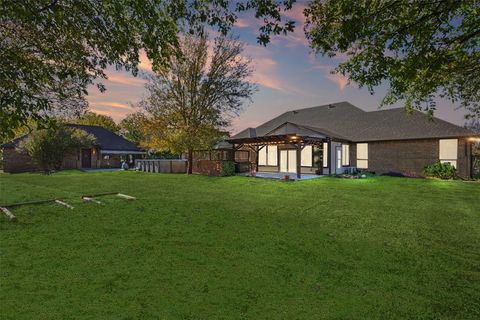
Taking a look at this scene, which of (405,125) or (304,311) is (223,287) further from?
(405,125)

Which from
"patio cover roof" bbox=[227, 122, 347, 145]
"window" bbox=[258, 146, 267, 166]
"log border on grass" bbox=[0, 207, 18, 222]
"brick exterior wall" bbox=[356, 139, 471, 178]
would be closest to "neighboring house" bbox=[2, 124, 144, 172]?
"window" bbox=[258, 146, 267, 166]

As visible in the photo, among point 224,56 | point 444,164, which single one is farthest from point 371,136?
point 224,56

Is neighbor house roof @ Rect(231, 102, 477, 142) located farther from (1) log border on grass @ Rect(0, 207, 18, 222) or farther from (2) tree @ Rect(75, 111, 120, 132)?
(2) tree @ Rect(75, 111, 120, 132)

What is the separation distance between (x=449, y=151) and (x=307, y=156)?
39.6 ft

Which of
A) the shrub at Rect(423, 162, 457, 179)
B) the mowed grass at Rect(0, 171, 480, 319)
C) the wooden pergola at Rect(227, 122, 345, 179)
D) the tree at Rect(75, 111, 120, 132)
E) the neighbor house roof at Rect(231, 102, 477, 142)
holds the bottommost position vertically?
the mowed grass at Rect(0, 171, 480, 319)

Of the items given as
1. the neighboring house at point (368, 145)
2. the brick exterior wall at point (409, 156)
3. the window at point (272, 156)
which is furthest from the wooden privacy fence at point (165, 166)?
the brick exterior wall at point (409, 156)

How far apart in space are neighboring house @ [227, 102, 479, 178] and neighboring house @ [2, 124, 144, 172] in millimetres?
25560

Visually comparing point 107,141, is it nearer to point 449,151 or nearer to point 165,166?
point 165,166

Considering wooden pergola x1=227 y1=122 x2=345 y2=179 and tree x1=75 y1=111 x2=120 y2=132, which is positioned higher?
tree x1=75 y1=111 x2=120 y2=132

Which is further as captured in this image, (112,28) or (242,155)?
(242,155)

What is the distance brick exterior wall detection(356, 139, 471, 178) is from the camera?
22.2 metres

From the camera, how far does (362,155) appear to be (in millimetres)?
28016


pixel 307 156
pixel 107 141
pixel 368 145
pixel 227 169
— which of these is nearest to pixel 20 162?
pixel 107 141

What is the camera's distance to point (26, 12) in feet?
14.3
